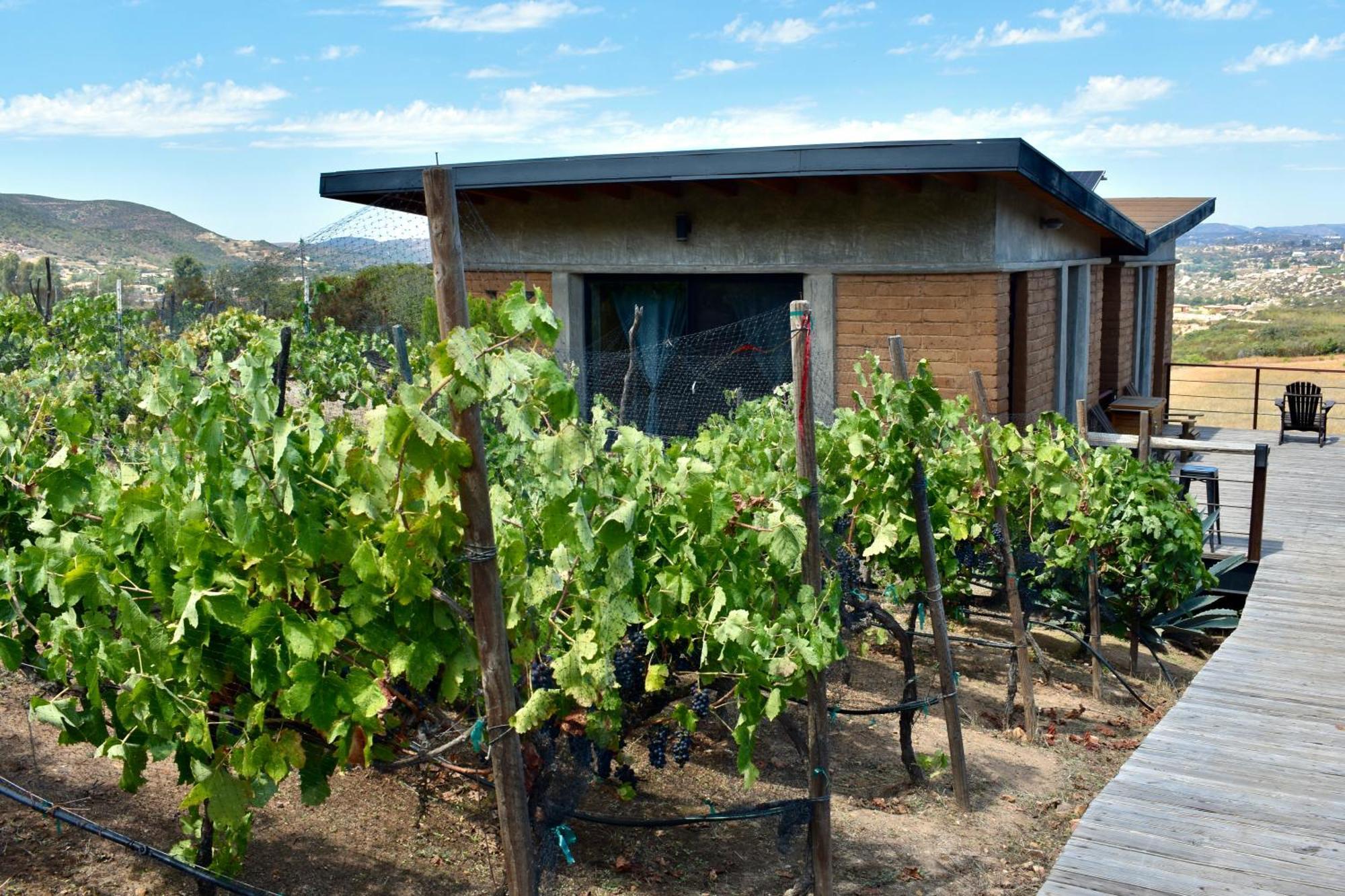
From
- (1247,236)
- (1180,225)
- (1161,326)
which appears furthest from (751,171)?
(1247,236)

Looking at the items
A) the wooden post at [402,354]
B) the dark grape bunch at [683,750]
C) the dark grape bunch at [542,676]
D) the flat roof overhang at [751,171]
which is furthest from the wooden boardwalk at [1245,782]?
the wooden post at [402,354]

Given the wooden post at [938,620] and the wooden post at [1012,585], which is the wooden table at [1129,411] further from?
the wooden post at [938,620]

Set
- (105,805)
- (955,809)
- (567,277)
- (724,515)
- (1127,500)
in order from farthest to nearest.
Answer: (567,277) < (1127,500) < (955,809) < (105,805) < (724,515)

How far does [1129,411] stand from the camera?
1395cm

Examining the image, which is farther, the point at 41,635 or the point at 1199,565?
the point at 1199,565

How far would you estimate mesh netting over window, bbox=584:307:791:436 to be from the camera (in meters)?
9.59

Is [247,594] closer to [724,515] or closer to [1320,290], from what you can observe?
[724,515]

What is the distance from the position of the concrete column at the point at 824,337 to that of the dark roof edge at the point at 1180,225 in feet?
18.0

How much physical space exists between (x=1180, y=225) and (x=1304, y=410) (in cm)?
273

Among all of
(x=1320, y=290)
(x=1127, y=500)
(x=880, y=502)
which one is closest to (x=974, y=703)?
(x=1127, y=500)

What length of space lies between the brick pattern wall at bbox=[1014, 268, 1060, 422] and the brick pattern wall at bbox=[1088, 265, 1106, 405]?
1783mm

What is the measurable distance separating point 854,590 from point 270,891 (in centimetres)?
277

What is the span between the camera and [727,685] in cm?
466

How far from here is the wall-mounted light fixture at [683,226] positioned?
9984 millimetres
